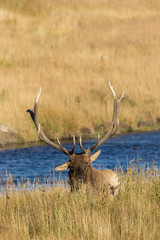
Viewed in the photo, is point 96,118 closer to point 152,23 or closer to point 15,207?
point 15,207

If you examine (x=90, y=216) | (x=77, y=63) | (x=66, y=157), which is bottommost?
(x=90, y=216)

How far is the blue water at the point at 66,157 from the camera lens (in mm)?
14367

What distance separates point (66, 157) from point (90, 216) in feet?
28.9

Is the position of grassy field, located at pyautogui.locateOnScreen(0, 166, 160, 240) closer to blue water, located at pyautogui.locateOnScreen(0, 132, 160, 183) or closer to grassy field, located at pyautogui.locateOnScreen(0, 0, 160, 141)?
blue water, located at pyautogui.locateOnScreen(0, 132, 160, 183)

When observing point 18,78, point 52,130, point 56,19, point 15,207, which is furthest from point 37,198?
point 56,19

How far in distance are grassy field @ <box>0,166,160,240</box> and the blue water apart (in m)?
4.39

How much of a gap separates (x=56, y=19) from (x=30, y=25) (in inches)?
87.9

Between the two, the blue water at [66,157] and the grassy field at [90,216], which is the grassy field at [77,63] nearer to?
the blue water at [66,157]

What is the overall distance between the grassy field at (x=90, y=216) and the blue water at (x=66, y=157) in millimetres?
4392

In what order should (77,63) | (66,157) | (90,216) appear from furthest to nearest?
(77,63), (66,157), (90,216)

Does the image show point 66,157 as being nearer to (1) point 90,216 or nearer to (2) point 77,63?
(1) point 90,216

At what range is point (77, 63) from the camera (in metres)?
29.0

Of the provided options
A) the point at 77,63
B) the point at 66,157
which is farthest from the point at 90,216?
the point at 77,63

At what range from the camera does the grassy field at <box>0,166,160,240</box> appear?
7.13m
